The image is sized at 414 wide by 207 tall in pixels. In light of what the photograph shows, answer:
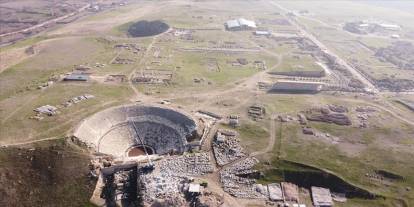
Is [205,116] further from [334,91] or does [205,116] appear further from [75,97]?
[334,91]

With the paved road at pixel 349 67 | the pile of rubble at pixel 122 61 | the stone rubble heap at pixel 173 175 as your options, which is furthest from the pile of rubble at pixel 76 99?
the paved road at pixel 349 67

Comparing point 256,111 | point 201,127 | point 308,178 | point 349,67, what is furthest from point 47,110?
point 349,67

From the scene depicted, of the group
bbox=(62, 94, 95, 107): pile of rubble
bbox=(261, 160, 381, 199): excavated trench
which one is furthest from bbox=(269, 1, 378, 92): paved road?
bbox=(62, 94, 95, 107): pile of rubble

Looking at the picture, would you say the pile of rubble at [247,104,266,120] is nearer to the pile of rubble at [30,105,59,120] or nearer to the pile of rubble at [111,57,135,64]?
the pile of rubble at [30,105,59,120]

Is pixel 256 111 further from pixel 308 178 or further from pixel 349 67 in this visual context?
pixel 349 67

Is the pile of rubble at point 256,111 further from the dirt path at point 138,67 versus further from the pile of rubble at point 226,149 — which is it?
the dirt path at point 138,67

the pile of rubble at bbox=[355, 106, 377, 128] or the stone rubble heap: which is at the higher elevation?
the pile of rubble at bbox=[355, 106, 377, 128]
